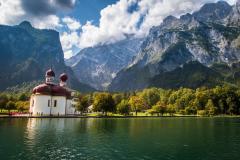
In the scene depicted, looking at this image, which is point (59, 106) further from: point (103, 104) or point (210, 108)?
point (210, 108)

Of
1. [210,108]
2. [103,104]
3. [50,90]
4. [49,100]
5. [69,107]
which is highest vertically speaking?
[50,90]

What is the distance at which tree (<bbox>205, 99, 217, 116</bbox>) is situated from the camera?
18838cm

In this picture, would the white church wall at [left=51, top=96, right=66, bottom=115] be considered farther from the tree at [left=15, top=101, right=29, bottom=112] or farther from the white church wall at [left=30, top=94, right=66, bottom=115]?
the tree at [left=15, top=101, right=29, bottom=112]

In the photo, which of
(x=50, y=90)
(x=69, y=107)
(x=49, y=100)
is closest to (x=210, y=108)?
(x=69, y=107)

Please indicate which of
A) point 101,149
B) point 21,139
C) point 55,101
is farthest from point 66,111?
point 101,149

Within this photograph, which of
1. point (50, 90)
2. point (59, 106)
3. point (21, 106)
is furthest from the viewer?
point (21, 106)

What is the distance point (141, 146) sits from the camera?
50781mm

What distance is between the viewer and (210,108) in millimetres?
189875

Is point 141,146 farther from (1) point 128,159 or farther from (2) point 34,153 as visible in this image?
(2) point 34,153

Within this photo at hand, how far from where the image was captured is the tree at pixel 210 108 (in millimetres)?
188375

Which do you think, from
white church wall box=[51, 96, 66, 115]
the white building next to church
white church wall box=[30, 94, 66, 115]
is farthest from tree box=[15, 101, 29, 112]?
white church wall box=[51, 96, 66, 115]

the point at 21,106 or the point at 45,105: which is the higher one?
the point at 45,105

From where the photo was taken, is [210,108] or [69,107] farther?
[210,108]

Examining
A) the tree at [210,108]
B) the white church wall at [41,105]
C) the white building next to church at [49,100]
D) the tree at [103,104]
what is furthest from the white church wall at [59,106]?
the tree at [210,108]
